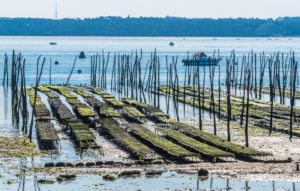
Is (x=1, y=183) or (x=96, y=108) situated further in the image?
(x=96, y=108)

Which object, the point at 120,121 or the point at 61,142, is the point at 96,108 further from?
the point at 61,142

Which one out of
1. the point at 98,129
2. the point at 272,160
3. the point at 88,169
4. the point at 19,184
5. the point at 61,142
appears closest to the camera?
the point at 19,184

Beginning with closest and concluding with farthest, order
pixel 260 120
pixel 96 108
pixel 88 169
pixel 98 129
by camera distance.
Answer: pixel 88 169 < pixel 98 129 < pixel 260 120 < pixel 96 108

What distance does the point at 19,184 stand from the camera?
3681cm

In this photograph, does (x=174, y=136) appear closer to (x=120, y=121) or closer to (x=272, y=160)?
(x=272, y=160)

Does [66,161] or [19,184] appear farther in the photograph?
[66,161]

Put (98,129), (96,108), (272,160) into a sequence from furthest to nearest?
(96,108)
(98,129)
(272,160)

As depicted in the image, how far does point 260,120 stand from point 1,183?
109 feet

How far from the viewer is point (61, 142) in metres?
51.0

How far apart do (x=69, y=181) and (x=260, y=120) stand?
30494 mm

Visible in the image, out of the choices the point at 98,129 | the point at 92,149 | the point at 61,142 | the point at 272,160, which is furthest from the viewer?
the point at 98,129

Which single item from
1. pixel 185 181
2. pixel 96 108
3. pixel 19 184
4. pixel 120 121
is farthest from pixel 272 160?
pixel 96 108

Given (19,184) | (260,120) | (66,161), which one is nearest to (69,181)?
(19,184)

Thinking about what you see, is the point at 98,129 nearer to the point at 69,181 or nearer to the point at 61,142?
the point at 61,142
